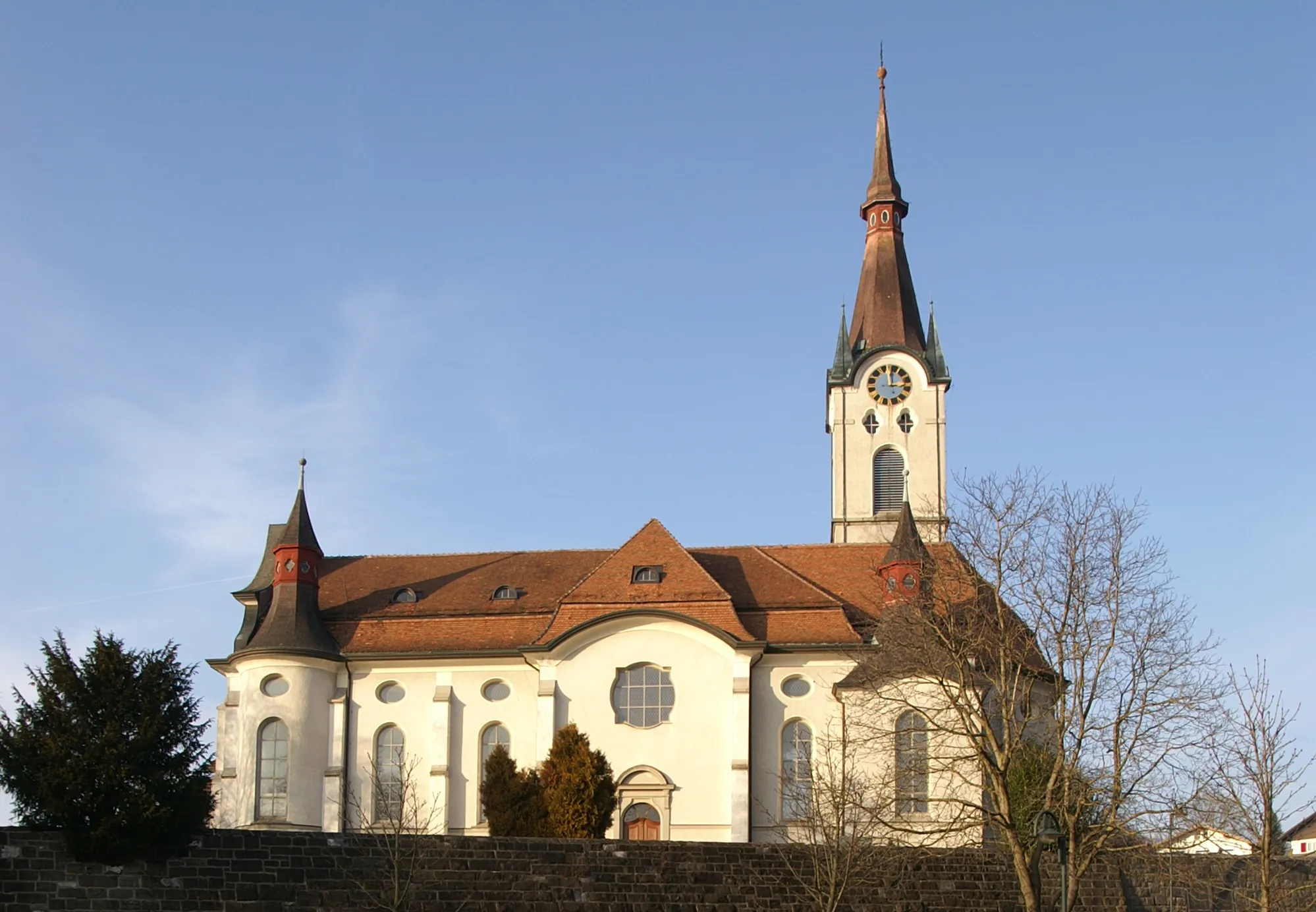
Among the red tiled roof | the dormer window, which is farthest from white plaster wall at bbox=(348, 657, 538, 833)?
the dormer window

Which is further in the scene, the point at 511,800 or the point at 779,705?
the point at 779,705

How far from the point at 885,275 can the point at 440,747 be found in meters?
28.7

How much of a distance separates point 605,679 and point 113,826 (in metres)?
19.2

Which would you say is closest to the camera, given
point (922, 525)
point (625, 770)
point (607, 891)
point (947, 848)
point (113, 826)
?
point (113, 826)

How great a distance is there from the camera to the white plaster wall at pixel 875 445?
57.2 m

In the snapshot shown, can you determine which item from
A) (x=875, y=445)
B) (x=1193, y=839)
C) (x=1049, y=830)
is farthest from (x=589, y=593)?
(x=1049, y=830)

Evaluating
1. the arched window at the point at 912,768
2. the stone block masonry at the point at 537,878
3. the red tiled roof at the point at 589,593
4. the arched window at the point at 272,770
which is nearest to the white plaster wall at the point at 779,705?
the red tiled roof at the point at 589,593

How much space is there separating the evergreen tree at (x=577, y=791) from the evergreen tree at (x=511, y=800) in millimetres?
350

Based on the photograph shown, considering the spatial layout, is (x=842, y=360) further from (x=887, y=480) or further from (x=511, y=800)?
(x=511, y=800)

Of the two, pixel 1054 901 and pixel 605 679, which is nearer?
pixel 1054 901

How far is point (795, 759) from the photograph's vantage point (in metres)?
42.1

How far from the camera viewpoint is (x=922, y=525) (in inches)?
2156

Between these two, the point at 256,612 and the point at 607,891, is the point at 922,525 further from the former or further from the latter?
the point at 607,891

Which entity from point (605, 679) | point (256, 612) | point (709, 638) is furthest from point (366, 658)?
point (709, 638)
